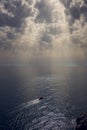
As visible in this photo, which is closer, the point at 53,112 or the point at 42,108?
the point at 53,112

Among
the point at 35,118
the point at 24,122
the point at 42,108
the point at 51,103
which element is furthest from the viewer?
the point at 51,103

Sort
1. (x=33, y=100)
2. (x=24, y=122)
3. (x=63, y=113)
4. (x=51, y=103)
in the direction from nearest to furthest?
(x=24, y=122), (x=63, y=113), (x=51, y=103), (x=33, y=100)

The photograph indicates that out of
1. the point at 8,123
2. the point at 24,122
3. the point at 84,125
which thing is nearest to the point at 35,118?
the point at 24,122

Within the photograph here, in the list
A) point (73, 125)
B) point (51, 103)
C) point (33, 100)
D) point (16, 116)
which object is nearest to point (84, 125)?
point (73, 125)

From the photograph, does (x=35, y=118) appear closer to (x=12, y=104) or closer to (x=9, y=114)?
(x=9, y=114)

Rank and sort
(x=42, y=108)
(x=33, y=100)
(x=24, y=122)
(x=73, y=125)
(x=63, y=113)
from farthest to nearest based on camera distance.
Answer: (x=33, y=100) < (x=42, y=108) < (x=63, y=113) < (x=24, y=122) < (x=73, y=125)

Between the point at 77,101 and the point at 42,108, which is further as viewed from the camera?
the point at 77,101

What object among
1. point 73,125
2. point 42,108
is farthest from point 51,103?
point 73,125

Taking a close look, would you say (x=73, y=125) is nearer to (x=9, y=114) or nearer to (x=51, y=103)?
(x=9, y=114)

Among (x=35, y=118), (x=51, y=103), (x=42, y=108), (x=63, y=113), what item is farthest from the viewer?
(x=51, y=103)
